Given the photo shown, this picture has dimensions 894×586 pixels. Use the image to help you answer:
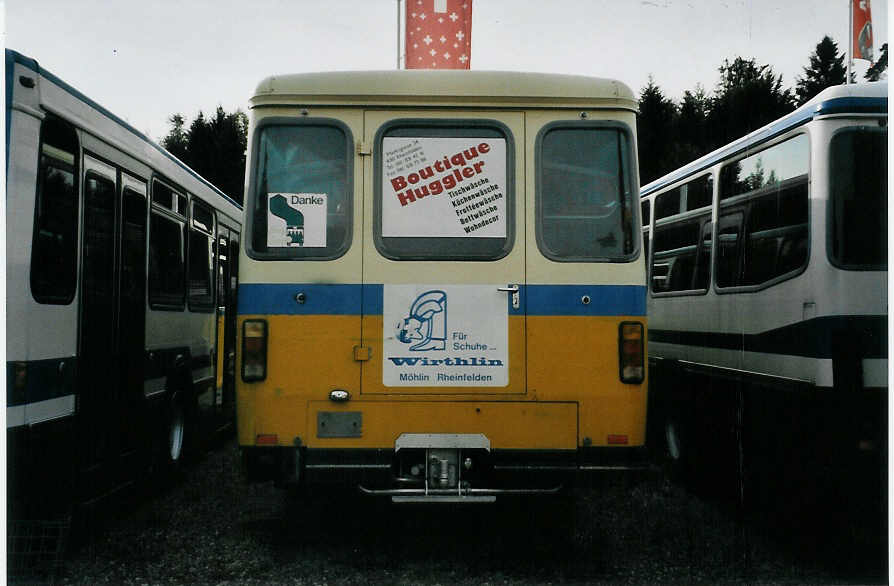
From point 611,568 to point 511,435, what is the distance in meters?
1.07

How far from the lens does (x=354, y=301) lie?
518cm

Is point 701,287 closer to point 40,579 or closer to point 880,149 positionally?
point 880,149

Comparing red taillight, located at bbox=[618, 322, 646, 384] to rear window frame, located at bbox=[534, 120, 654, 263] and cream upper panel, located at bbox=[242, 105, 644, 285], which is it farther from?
rear window frame, located at bbox=[534, 120, 654, 263]

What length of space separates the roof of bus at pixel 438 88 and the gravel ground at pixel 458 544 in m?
2.32

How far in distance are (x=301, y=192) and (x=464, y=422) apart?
1646 millimetres

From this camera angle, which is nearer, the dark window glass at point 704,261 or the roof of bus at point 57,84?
the roof of bus at point 57,84

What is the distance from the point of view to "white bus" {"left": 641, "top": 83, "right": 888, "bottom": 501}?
5.55 meters

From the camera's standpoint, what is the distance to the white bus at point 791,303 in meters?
5.55

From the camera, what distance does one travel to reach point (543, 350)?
522 centimetres

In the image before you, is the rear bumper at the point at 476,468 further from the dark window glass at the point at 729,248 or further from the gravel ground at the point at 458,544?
the dark window glass at the point at 729,248

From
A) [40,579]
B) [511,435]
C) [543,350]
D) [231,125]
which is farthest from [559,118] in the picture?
[231,125]

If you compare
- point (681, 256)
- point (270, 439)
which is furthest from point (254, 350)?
point (681, 256)

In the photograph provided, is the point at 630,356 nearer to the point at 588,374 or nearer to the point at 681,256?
the point at 588,374

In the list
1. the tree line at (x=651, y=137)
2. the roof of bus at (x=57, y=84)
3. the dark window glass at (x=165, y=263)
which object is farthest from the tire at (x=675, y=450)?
the tree line at (x=651, y=137)
